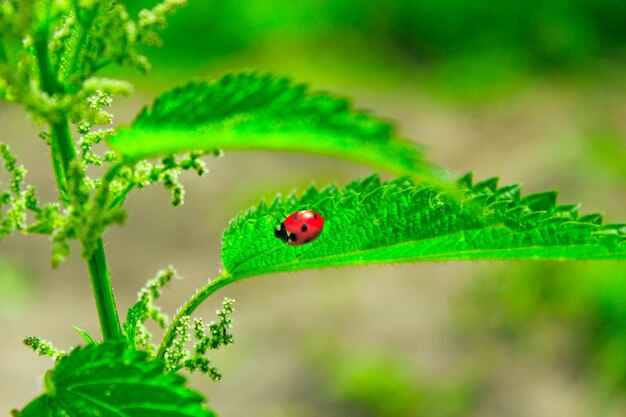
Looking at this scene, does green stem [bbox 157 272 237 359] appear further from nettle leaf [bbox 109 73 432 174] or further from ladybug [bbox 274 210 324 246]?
nettle leaf [bbox 109 73 432 174]

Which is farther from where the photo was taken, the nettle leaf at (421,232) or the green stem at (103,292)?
the nettle leaf at (421,232)

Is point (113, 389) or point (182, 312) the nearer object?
point (113, 389)

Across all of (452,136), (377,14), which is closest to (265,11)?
(377,14)

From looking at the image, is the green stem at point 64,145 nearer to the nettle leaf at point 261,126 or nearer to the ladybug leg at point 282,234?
the nettle leaf at point 261,126

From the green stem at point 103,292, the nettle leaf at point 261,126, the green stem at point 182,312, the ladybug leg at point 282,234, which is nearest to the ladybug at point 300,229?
the ladybug leg at point 282,234

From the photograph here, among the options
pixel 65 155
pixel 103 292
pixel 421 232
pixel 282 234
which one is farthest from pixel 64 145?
pixel 421 232

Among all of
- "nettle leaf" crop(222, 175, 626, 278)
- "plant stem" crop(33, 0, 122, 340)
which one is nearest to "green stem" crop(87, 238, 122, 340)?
"plant stem" crop(33, 0, 122, 340)

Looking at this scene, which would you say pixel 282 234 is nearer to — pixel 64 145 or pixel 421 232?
pixel 421 232
